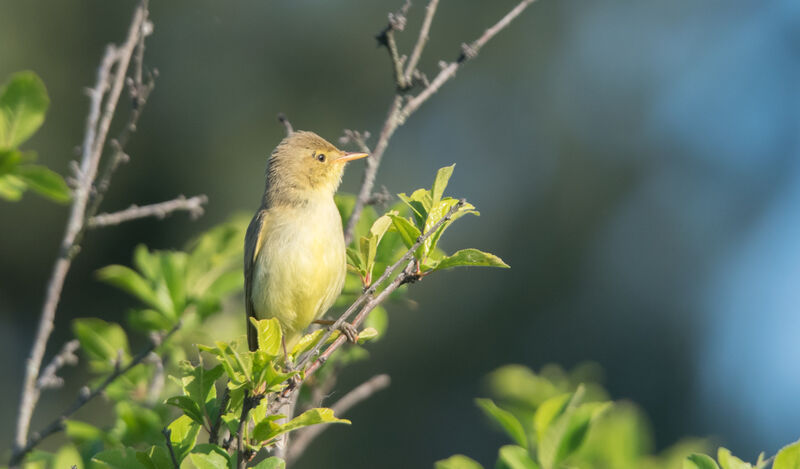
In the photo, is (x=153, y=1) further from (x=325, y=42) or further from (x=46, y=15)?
(x=325, y=42)

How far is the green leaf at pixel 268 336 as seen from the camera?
2391 millimetres

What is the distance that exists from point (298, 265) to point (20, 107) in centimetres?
159

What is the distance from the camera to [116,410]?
3424 mm

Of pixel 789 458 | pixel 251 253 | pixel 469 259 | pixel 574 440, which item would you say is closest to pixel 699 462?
pixel 789 458

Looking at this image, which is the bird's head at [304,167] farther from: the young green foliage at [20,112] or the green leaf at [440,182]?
the young green foliage at [20,112]

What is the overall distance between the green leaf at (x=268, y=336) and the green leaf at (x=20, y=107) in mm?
940

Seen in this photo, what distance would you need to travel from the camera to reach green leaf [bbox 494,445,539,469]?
97.7 inches

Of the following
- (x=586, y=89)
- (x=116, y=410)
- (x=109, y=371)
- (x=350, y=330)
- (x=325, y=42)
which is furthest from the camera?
(x=586, y=89)

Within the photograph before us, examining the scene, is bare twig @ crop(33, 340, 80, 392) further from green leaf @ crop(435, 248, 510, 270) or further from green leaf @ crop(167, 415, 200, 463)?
green leaf @ crop(435, 248, 510, 270)

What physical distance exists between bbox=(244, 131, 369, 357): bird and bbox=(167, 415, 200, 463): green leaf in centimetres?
127

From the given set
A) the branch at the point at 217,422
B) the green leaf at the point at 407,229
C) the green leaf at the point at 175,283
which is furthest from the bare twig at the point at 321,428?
the green leaf at the point at 175,283

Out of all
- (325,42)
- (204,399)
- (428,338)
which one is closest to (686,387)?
(428,338)

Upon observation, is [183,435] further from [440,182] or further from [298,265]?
[298,265]

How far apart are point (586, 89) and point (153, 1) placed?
26.0 feet
